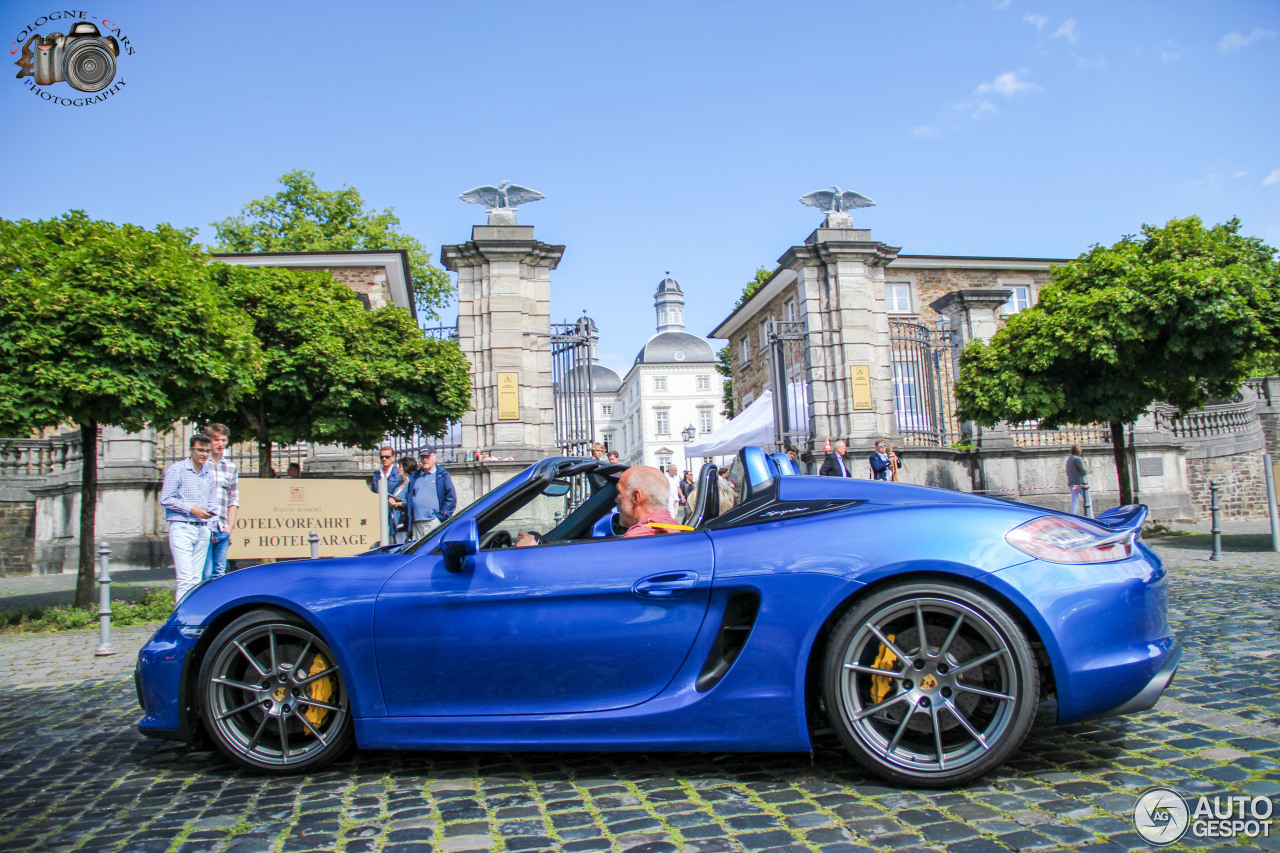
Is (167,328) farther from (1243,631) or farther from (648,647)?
(1243,631)

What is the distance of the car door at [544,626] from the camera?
115 inches

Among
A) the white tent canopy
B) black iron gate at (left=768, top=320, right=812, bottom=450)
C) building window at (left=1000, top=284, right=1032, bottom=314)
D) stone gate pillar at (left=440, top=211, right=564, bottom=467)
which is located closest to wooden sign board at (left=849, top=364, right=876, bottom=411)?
black iron gate at (left=768, top=320, right=812, bottom=450)

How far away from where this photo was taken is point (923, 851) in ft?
7.63

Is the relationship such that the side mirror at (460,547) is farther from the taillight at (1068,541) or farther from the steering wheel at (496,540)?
the taillight at (1068,541)

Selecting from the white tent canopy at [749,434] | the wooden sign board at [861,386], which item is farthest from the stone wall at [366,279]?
the wooden sign board at [861,386]

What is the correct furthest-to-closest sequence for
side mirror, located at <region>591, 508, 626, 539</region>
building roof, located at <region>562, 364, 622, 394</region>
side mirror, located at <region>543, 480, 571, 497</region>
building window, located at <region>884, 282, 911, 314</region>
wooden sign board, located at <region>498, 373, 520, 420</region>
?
building roof, located at <region>562, 364, 622, 394</region>
building window, located at <region>884, 282, 911, 314</region>
wooden sign board, located at <region>498, 373, 520, 420</region>
side mirror, located at <region>591, 508, 626, 539</region>
side mirror, located at <region>543, 480, 571, 497</region>

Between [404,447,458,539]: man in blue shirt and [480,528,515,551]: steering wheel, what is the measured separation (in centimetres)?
591

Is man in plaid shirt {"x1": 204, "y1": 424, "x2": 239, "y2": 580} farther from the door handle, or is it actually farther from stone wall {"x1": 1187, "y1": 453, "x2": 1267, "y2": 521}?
stone wall {"x1": 1187, "y1": 453, "x2": 1267, "y2": 521}

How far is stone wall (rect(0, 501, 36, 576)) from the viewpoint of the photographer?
16.2 metres

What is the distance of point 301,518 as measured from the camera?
35.8ft

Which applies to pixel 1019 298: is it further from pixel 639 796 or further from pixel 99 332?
pixel 639 796

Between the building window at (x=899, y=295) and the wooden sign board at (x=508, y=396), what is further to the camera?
the building window at (x=899, y=295)

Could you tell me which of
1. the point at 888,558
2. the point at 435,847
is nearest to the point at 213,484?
the point at 435,847

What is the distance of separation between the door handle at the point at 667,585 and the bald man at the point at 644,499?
1.62ft
